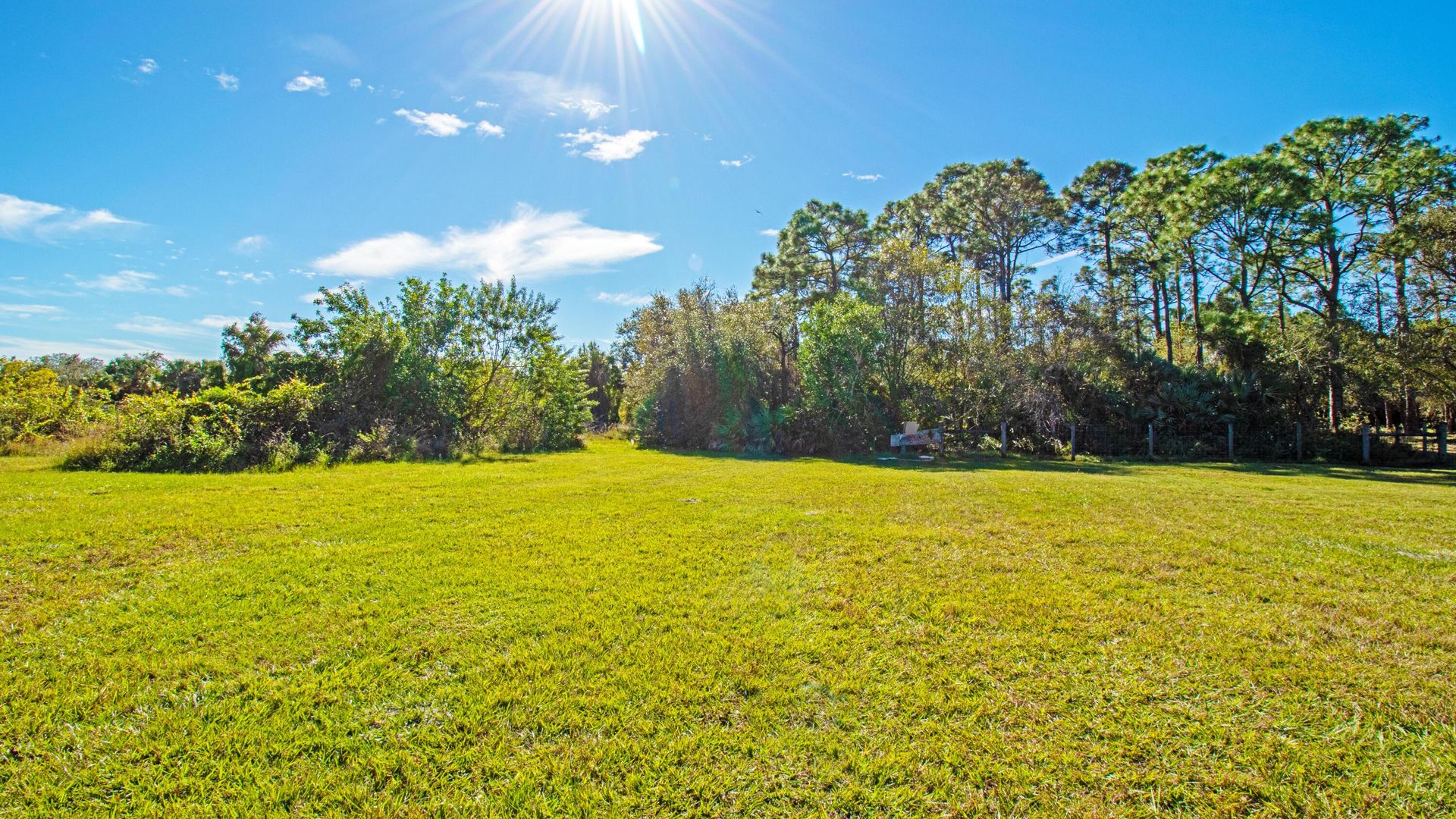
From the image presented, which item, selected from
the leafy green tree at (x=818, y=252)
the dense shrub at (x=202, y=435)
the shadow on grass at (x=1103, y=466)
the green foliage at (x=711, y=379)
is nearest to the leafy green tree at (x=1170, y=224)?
the shadow on grass at (x=1103, y=466)

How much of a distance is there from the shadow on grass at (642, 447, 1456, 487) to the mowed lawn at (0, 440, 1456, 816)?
722 centimetres

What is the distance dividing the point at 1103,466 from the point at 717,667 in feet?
46.8

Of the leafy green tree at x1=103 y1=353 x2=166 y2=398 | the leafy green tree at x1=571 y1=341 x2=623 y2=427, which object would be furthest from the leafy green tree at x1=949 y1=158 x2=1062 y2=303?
the leafy green tree at x1=103 y1=353 x2=166 y2=398

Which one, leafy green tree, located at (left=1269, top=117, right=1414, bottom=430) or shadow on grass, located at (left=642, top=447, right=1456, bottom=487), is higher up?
leafy green tree, located at (left=1269, top=117, right=1414, bottom=430)

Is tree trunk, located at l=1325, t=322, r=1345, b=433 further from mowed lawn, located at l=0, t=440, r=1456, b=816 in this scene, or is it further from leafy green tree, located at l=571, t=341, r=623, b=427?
leafy green tree, located at l=571, t=341, r=623, b=427

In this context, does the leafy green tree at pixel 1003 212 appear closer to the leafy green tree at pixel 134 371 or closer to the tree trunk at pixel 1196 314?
the tree trunk at pixel 1196 314

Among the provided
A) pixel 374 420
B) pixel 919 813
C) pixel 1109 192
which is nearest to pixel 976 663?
pixel 919 813

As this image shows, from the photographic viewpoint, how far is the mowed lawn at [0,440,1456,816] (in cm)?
200

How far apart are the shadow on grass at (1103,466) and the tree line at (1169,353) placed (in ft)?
6.83

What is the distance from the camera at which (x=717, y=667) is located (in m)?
2.79

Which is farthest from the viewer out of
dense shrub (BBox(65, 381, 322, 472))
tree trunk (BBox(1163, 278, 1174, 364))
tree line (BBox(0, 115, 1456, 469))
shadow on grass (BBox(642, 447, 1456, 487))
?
tree trunk (BBox(1163, 278, 1174, 364))

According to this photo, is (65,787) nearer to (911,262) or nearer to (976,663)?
(976,663)

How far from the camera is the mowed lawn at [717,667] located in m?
2.00

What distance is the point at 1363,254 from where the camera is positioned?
18.0 m
